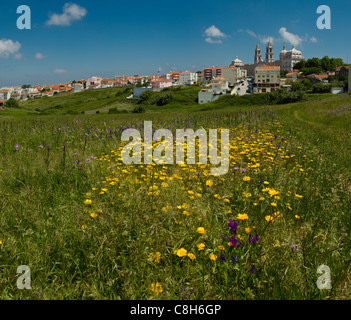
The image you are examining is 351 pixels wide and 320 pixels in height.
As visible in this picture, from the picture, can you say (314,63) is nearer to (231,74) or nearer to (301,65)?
(301,65)

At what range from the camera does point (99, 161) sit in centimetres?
609

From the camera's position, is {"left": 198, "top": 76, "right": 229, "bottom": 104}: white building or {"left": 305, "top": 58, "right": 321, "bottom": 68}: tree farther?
{"left": 305, "top": 58, "right": 321, "bottom": 68}: tree

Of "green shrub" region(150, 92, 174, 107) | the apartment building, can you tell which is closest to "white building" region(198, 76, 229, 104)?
"green shrub" region(150, 92, 174, 107)

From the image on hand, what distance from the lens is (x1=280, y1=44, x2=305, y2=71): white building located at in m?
176

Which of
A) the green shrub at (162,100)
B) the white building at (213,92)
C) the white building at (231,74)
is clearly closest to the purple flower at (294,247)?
the green shrub at (162,100)

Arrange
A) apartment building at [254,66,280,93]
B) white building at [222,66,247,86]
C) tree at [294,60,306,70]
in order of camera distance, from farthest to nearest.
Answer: tree at [294,60,306,70] < white building at [222,66,247,86] < apartment building at [254,66,280,93]

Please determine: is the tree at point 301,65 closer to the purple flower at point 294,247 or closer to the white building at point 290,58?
the white building at point 290,58

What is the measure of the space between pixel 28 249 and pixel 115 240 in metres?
0.85

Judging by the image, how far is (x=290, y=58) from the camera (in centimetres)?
17725

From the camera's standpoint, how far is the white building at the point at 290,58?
176413mm

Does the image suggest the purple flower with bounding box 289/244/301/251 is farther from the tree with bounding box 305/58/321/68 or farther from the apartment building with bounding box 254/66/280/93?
the tree with bounding box 305/58/321/68

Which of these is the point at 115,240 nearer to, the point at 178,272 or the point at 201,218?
the point at 178,272
